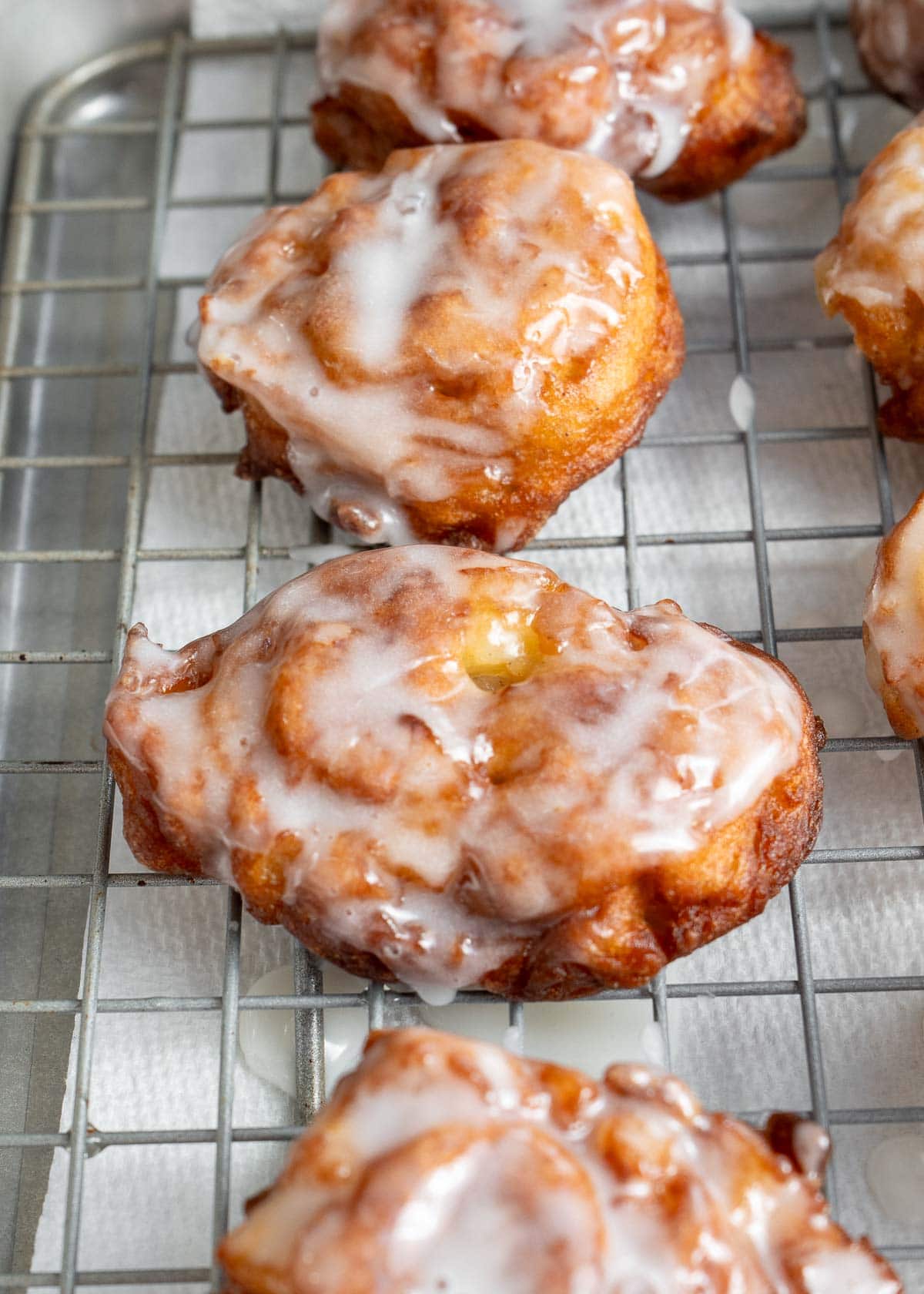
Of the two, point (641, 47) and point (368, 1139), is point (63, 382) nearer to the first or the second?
point (641, 47)

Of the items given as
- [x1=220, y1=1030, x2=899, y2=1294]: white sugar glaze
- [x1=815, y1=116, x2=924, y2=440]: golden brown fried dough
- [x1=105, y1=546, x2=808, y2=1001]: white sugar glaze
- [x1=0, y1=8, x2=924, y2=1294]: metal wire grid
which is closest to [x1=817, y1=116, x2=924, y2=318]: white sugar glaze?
[x1=815, y1=116, x2=924, y2=440]: golden brown fried dough

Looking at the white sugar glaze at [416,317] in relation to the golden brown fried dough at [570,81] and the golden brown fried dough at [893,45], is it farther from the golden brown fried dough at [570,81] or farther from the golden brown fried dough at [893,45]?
the golden brown fried dough at [893,45]

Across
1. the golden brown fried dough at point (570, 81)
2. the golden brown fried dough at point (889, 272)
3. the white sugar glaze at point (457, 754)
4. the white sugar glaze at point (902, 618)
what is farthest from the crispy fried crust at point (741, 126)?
the white sugar glaze at point (457, 754)

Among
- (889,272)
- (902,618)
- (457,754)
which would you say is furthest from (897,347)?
(457,754)

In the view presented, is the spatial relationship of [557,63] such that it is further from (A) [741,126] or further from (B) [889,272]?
(B) [889,272]

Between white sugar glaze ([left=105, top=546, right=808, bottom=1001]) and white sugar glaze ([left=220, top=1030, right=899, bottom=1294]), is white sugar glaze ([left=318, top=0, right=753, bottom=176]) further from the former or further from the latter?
white sugar glaze ([left=220, top=1030, right=899, bottom=1294])
